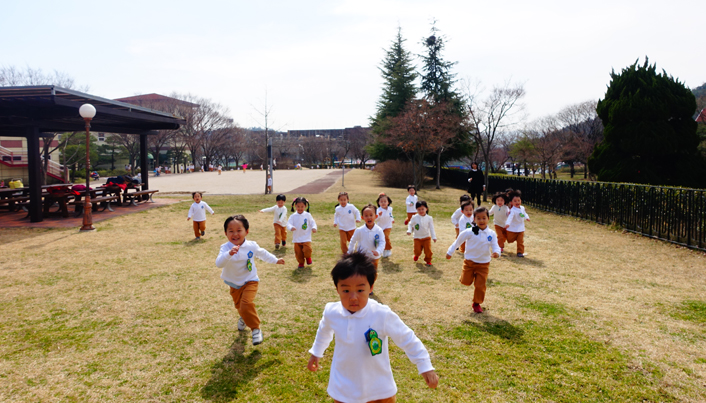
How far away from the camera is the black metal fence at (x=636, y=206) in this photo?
9.61m

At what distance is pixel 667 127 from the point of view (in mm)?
17734

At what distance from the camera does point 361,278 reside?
254cm

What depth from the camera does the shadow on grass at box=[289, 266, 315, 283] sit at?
7098 mm

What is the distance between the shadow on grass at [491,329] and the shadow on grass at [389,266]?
2.60m

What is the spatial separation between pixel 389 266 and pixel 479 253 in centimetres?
287

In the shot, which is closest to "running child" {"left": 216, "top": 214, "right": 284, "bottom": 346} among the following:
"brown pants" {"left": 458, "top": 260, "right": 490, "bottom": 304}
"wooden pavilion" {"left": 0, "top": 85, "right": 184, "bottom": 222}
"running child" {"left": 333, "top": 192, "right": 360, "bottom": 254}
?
"brown pants" {"left": 458, "top": 260, "right": 490, "bottom": 304}

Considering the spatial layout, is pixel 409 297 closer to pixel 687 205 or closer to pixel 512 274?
pixel 512 274

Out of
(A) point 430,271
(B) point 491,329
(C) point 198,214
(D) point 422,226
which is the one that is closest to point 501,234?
(D) point 422,226

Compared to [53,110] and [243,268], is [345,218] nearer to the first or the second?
[243,268]

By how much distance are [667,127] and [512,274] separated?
1557 centimetres

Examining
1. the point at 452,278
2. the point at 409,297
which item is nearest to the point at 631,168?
the point at 452,278

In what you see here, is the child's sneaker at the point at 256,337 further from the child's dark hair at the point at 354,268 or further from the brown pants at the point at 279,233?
the brown pants at the point at 279,233

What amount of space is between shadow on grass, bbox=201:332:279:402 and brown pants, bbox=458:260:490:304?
2814mm

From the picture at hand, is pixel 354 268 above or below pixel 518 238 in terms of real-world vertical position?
above
